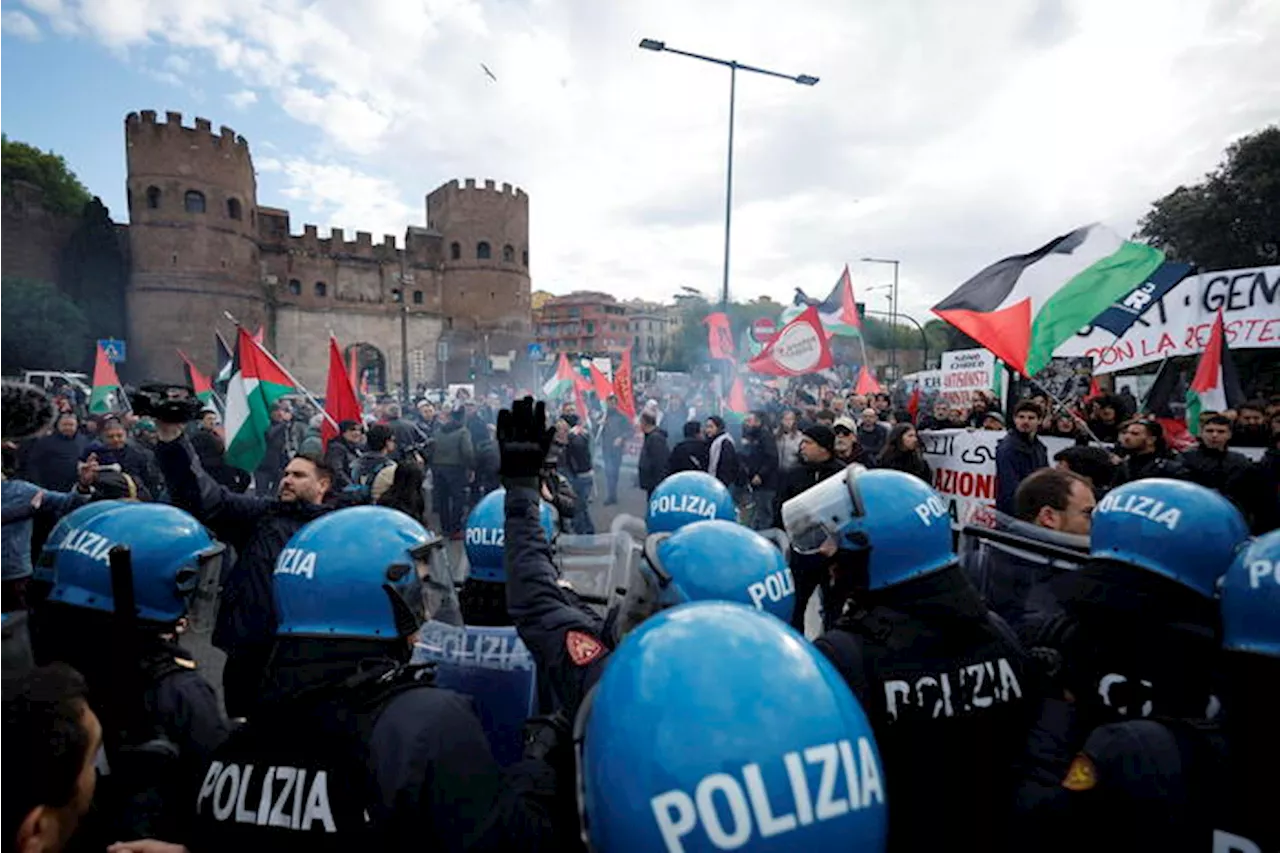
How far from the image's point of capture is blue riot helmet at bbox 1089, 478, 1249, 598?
2000 millimetres

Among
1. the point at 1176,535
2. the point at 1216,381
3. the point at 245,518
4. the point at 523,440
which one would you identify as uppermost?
the point at 1216,381

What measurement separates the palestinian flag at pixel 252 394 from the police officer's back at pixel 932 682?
6.18 m

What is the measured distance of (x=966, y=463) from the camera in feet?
23.1

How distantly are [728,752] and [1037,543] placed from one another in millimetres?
2135

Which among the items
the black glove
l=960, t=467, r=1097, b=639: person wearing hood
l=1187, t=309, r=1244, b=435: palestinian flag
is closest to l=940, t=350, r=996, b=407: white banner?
l=1187, t=309, r=1244, b=435: palestinian flag

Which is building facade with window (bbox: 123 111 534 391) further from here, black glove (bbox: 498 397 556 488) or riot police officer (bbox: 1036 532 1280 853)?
riot police officer (bbox: 1036 532 1280 853)

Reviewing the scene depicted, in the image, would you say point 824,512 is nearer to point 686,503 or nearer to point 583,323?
point 686,503

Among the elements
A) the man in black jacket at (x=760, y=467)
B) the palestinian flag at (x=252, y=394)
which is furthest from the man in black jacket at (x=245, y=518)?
the man in black jacket at (x=760, y=467)

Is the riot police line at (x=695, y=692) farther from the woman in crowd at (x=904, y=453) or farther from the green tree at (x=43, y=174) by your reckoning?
the green tree at (x=43, y=174)

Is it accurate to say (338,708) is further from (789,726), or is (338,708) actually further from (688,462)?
(688,462)

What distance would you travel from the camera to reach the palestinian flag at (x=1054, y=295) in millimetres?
5969

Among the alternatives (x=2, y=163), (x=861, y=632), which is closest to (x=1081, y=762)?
(x=861, y=632)

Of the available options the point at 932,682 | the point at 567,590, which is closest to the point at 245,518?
the point at 567,590

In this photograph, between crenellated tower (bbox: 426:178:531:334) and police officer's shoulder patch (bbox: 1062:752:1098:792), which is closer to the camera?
police officer's shoulder patch (bbox: 1062:752:1098:792)
